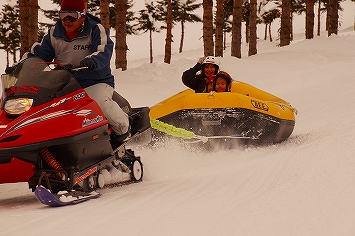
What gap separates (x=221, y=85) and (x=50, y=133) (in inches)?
184

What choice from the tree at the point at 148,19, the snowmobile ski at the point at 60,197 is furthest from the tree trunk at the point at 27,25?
the tree at the point at 148,19

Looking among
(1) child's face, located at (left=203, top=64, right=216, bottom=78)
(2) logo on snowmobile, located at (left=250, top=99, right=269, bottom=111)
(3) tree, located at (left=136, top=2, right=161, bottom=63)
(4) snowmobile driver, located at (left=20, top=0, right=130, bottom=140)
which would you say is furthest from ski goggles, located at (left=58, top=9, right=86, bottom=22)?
(3) tree, located at (left=136, top=2, right=161, bottom=63)

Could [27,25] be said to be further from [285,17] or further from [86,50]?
[285,17]

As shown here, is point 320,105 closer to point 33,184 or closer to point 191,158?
point 191,158

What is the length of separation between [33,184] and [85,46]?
1.57 m

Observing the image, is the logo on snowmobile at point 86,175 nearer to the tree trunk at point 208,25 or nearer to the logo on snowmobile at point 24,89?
the logo on snowmobile at point 24,89

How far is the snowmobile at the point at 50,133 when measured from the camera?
4.50m

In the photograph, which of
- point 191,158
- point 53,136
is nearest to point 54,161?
point 53,136

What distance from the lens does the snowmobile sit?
450 centimetres

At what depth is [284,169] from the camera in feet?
18.4

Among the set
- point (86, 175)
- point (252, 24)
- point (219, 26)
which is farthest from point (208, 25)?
point (86, 175)

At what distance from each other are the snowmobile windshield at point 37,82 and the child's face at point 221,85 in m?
4.09

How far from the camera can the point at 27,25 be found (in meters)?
13.7

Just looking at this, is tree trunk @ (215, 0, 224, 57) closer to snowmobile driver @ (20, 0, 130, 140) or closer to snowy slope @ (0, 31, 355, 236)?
snowy slope @ (0, 31, 355, 236)
